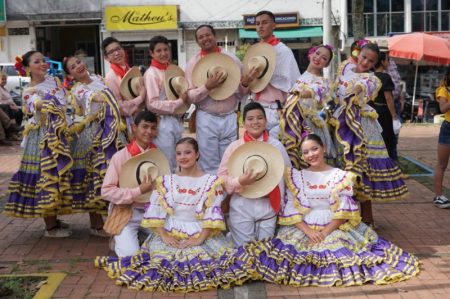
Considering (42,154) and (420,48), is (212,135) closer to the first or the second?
(42,154)

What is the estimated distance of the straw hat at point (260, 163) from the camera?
16.7 ft

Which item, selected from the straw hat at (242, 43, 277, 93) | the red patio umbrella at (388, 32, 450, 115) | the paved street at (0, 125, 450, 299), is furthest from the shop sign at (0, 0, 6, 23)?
the straw hat at (242, 43, 277, 93)

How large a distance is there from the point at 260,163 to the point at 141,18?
22.1 meters

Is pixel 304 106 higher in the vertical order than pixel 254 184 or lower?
higher

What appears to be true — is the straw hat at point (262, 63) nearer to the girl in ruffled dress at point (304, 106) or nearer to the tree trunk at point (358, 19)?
the girl in ruffled dress at point (304, 106)

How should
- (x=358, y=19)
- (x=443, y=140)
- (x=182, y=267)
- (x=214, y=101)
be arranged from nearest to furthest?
(x=182, y=267) < (x=214, y=101) < (x=443, y=140) < (x=358, y=19)

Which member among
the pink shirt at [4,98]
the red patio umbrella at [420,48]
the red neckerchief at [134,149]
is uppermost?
the red patio umbrella at [420,48]

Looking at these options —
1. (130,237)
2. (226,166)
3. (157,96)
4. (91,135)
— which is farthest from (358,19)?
(130,237)

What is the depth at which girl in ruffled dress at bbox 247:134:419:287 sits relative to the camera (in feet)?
15.6

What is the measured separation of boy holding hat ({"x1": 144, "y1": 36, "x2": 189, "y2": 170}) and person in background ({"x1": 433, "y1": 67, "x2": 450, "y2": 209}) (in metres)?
2.67

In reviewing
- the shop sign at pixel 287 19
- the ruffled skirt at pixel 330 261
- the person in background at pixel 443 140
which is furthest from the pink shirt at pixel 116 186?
the shop sign at pixel 287 19

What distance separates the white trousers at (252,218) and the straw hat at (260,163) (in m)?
0.11

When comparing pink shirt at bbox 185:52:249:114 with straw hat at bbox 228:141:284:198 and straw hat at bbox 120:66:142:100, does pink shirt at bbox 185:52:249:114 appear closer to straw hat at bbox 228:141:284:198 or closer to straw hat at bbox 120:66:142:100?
straw hat at bbox 120:66:142:100

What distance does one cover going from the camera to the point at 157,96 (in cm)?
584
